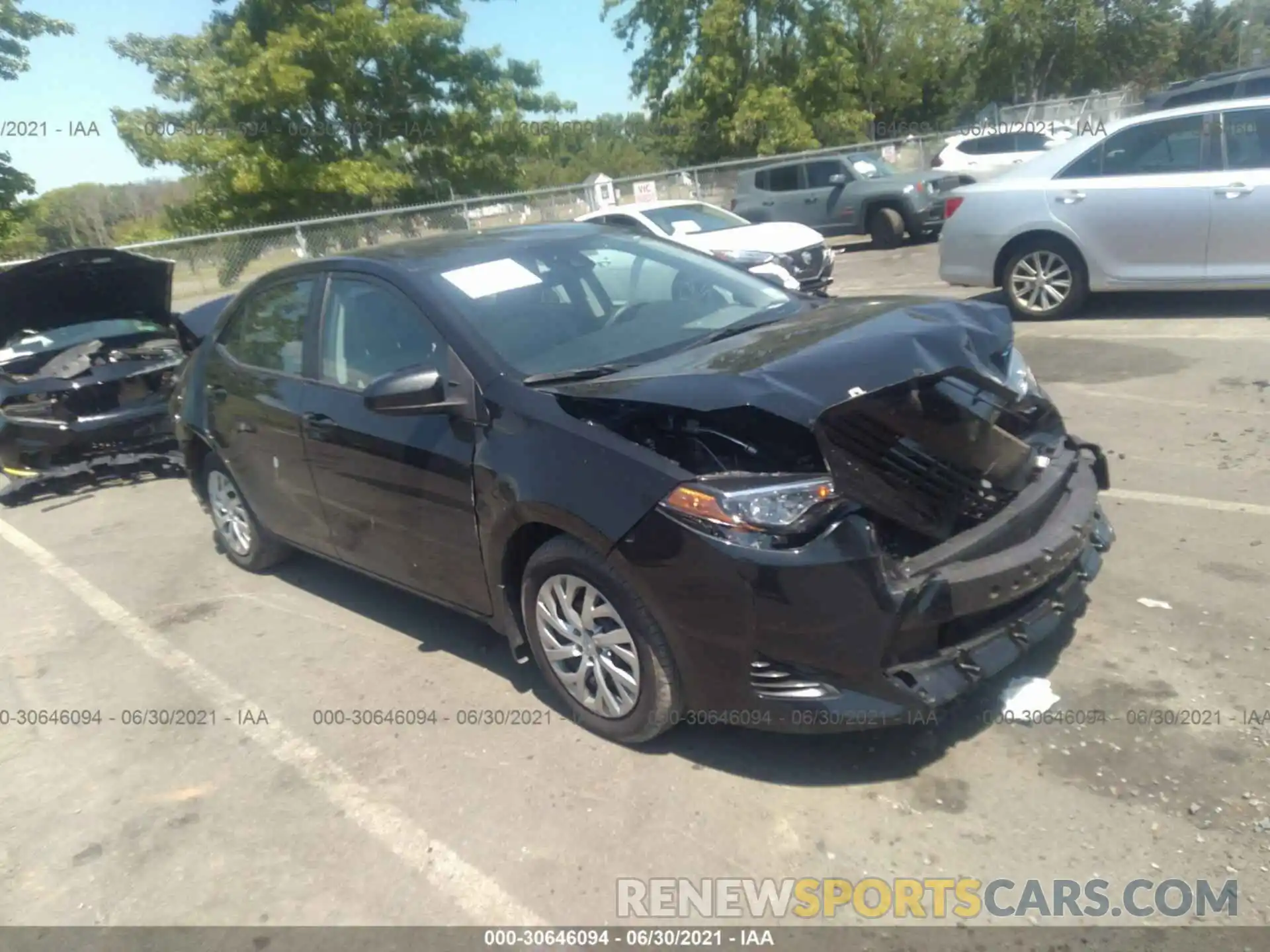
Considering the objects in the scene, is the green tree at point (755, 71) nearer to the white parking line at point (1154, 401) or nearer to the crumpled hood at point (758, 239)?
the crumpled hood at point (758, 239)

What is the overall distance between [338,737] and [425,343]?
158 centimetres

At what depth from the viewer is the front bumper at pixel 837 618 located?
9.80ft

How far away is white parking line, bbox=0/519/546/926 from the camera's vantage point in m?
3.02

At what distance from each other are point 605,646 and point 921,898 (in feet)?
4.12

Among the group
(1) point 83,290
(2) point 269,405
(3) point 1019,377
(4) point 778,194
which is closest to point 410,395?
(2) point 269,405

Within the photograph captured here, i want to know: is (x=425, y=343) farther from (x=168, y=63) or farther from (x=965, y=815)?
(x=168, y=63)

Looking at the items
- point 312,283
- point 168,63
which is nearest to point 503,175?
point 168,63

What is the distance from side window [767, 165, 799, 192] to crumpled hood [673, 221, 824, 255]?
21.4 ft

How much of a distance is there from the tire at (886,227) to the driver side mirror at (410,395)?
49.1 feet

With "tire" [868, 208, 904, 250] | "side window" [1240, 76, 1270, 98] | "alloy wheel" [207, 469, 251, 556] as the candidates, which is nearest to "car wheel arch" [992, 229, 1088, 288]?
"side window" [1240, 76, 1270, 98]

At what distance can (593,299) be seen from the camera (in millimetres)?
4359

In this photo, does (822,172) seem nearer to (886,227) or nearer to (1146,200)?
(886,227)

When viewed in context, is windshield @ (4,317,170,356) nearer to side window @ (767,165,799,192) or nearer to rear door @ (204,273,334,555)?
rear door @ (204,273,334,555)

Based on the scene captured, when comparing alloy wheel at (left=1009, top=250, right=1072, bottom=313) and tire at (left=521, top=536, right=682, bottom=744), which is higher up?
alloy wheel at (left=1009, top=250, right=1072, bottom=313)
